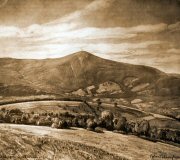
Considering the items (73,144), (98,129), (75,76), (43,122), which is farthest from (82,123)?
(75,76)

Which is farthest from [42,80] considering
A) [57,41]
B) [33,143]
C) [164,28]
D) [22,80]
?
[164,28]

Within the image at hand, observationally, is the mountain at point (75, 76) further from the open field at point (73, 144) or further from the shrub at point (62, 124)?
the open field at point (73, 144)

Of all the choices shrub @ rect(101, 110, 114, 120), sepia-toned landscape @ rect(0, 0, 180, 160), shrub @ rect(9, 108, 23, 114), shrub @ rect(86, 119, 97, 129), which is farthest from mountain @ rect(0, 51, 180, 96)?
shrub @ rect(86, 119, 97, 129)

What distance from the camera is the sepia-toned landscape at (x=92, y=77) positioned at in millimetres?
8102

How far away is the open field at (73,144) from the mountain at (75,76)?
0.98 meters

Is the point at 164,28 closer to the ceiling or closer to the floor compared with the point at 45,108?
closer to the ceiling

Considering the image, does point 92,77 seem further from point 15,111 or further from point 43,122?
point 15,111

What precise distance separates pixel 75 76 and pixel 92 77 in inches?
15.1

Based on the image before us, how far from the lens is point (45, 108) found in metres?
8.36

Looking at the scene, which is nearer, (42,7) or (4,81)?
(4,81)

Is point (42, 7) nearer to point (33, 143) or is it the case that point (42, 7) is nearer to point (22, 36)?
point (22, 36)

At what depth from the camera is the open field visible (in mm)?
7627

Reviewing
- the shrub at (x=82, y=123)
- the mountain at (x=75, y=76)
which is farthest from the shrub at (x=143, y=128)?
the shrub at (x=82, y=123)

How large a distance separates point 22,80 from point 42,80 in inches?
16.6
